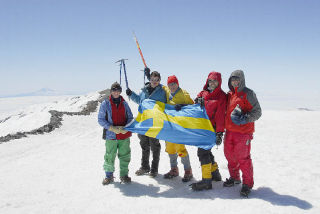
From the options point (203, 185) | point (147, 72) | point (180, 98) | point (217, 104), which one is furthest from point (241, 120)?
point (147, 72)

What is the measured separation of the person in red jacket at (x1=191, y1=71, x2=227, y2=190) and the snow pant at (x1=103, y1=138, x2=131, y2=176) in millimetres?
1951

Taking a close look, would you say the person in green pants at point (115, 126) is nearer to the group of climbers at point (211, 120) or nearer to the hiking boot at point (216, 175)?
the group of climbers at point (211, 120)

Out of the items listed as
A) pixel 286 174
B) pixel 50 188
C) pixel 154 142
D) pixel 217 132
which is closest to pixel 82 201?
pixel 50 188

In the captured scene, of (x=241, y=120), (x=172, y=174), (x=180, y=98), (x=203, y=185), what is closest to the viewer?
(x=241, y=120)

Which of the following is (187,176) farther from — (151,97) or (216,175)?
(151,97)

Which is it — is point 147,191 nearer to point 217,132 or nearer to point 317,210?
point 217,132

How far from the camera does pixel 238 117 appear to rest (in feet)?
16.4

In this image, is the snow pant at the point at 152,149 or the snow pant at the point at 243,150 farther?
the snow pant at the point at 152,149

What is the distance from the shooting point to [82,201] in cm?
536

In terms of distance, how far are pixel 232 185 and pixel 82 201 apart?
363 cm

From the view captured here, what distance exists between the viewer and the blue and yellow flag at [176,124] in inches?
217

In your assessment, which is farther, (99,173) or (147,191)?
(99,173)

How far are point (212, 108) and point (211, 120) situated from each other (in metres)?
0.31

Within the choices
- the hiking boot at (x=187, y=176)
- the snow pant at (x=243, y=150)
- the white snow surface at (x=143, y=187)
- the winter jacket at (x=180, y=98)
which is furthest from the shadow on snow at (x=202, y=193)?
the winter jacket at (x=180, y=98)
